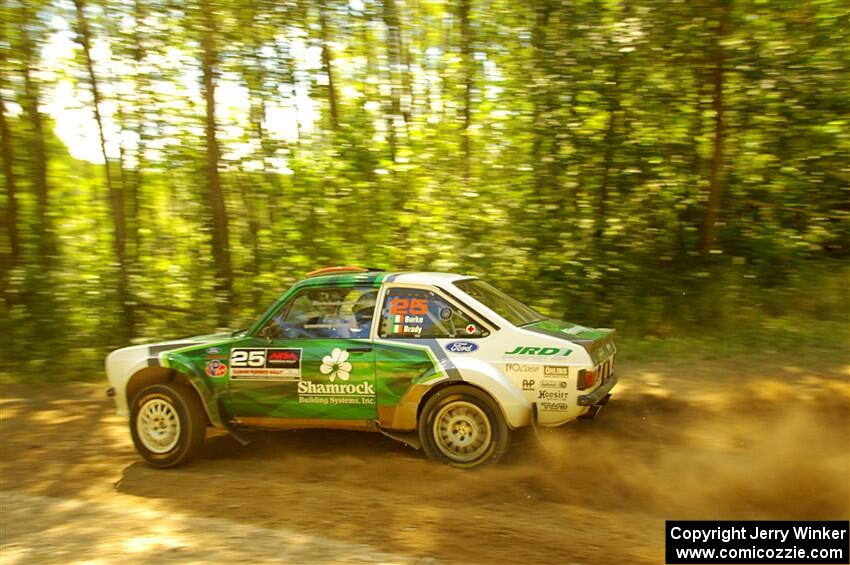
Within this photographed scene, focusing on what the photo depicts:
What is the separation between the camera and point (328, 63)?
43.6 feet

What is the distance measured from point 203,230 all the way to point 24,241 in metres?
2.98

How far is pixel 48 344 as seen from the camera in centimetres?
1192

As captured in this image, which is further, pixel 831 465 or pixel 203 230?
pixel 203 230

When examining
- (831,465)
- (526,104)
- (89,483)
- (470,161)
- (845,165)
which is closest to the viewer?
(831,465)

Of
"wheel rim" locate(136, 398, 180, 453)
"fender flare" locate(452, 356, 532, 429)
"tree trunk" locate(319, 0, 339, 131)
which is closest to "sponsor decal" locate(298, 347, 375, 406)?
"fender flare" locate(452, 356, 532, 429)

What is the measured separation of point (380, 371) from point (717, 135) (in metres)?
7.03

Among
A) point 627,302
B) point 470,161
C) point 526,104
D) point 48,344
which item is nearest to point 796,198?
point 627,302

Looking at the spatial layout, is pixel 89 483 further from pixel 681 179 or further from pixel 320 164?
pixel 681 179

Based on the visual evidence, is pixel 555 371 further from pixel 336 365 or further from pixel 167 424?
pixel 167 424

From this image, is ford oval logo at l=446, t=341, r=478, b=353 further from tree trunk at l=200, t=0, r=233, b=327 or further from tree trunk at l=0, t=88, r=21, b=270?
tree trunk at l=0, t=88, r=21, b=270

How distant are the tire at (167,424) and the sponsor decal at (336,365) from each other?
1.33m

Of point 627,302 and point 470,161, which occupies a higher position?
point 470,161

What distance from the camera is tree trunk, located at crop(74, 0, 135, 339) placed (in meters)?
12.4

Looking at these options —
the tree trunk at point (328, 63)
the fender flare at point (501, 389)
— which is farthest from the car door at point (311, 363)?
the tree trunk at point (328, 63)
